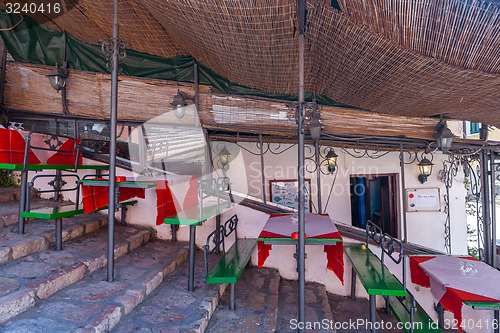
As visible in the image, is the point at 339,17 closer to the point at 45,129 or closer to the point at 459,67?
the point at 459,67

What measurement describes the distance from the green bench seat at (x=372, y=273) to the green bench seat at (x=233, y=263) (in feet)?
4.60

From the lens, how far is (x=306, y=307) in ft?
11.9

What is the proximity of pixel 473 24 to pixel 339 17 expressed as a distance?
1.13 meters

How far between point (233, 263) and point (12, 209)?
3.28 m

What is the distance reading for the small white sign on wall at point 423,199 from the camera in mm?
6824

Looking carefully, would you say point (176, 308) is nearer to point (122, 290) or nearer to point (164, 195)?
point (122, 290)

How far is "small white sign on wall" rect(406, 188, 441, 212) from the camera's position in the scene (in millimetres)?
6824

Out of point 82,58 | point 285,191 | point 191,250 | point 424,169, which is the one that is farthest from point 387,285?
point 82,58

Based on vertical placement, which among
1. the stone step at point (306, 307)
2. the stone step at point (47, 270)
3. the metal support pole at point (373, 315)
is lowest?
the stone step at point (306, 307)

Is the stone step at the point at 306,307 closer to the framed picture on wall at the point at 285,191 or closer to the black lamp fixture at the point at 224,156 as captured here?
the framed picture on wall at the point at 285,191

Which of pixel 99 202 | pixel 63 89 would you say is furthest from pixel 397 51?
pixel 63 89

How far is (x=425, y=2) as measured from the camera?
214 cm

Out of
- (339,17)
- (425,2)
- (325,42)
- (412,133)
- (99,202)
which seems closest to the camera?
(425,2)

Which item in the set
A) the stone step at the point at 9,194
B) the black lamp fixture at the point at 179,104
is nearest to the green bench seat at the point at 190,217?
the black lamp fixture at the point at 179,104
